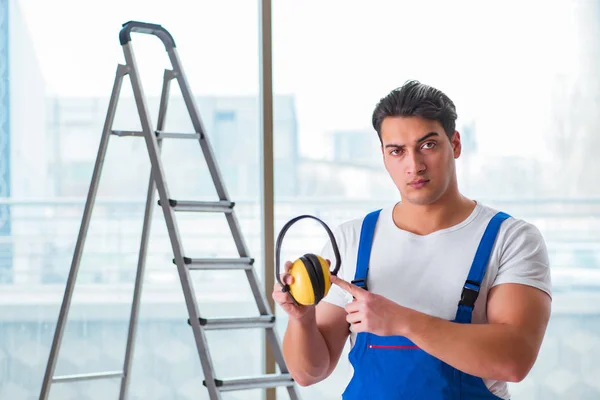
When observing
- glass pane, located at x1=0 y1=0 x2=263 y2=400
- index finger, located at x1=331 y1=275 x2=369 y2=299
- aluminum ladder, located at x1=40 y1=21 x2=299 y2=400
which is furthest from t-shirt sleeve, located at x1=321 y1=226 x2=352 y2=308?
glass pane, located at x1=0 y1=0 x2=263 y2=400

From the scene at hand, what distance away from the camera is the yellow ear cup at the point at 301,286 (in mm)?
1795

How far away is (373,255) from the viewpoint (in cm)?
203

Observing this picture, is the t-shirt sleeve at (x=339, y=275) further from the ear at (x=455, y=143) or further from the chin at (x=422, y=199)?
the ear at (x=455, y=143)

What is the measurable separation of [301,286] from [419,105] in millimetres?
493

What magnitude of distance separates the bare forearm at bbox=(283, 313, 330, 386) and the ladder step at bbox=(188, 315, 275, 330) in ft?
3.19

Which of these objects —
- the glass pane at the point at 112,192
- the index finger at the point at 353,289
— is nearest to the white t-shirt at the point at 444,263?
the index finger at the point at 353,289

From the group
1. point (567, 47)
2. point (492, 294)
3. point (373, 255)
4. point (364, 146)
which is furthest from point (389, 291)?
point (567, 47)

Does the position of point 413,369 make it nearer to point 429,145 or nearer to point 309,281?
point 309,281

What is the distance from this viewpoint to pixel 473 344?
1738 millimetres

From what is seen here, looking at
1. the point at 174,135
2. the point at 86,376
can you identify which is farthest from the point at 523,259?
the point at 86,376

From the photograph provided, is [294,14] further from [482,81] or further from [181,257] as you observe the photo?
[181,257]

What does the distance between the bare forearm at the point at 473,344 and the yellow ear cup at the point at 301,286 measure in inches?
8.5

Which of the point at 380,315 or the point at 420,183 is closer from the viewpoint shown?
the point at 380,315

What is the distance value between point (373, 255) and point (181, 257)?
3.66 ft
